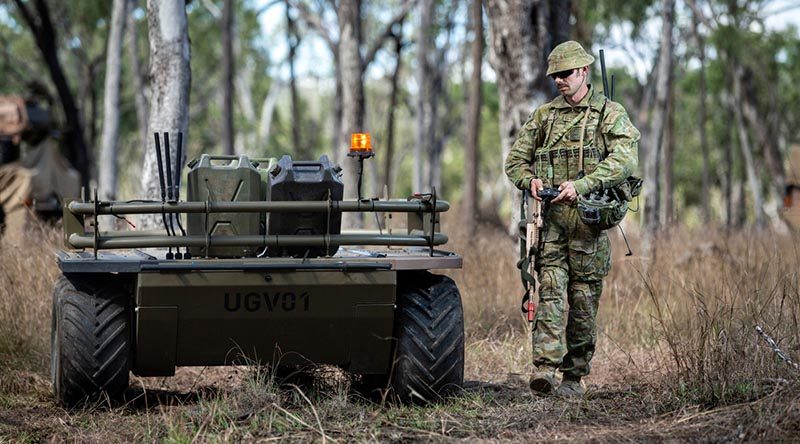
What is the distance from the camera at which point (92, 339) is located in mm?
6344

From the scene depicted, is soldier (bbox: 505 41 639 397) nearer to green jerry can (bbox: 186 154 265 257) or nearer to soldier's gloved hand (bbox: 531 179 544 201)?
soldier's gloved hand (bbox: 531 179 544 201)

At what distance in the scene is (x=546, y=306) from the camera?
6.89 meters

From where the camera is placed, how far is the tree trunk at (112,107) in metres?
18.6

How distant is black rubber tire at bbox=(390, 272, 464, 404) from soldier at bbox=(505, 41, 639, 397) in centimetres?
53

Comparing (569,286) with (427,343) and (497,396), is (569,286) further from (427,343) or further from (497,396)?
(427,343)

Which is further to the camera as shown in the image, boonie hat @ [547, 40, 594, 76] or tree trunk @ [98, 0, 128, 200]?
tree trunk @ [98, 0, 128, 200]

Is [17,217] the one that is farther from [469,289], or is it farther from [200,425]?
[200,425]

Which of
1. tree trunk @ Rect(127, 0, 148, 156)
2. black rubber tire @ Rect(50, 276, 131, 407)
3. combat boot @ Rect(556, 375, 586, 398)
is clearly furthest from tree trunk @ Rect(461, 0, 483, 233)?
black rubber tire @ Rect(50, 276, 131, 407)

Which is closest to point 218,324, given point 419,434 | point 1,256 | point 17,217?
point 419,434

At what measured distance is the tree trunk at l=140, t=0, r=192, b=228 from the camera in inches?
415

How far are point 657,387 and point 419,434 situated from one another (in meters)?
1.58

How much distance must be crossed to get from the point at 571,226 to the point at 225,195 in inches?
76.9

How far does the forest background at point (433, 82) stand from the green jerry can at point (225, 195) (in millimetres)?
3341

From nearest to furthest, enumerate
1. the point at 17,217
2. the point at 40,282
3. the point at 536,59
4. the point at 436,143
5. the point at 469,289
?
the point at 40,282 → the point at 469,289 → the point at 536,59 → the point at 17,217 → the point at 436,143
